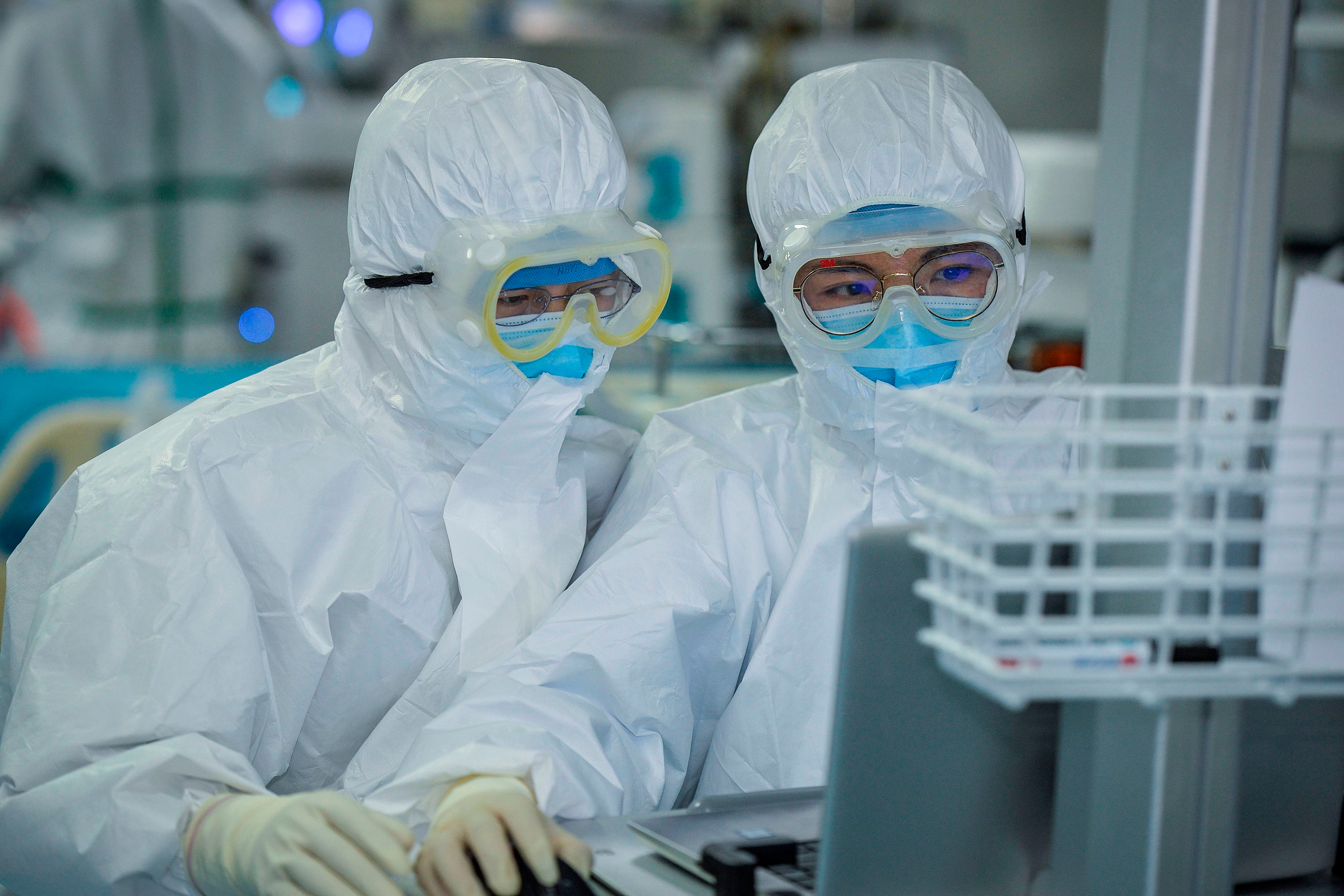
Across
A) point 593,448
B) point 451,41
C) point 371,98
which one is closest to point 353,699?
point 593,448

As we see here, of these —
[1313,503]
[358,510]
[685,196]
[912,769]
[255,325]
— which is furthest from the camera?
[255,325]

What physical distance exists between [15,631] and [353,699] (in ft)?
1.23

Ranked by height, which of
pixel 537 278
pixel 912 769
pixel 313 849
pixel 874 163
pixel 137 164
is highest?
pixel 137 164

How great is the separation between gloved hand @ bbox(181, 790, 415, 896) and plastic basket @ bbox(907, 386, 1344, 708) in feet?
1.46

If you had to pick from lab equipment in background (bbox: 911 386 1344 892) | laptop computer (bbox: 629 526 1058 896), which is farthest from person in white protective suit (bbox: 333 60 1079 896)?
lab equipment in background (bbox: 911 386 1344 892)

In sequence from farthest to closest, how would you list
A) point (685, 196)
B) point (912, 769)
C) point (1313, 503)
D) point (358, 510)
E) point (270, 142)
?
point (270, 142)
point (685, 196)
point (358, 510)
point (912, 769)
point (1313, 503)

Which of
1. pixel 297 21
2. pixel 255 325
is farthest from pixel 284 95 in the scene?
pixel 255 325

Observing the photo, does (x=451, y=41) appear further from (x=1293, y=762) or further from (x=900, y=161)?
(x=1293, y=762)

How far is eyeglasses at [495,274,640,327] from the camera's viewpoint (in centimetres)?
136

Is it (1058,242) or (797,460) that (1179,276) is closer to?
(797,460)

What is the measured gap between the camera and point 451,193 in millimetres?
1348

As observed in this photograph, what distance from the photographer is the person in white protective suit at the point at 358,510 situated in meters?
1.08

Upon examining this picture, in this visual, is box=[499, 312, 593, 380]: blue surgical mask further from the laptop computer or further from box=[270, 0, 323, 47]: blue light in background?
box=[270, 0, 323, 47]: blue light in background

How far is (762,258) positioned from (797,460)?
30 centimetres
